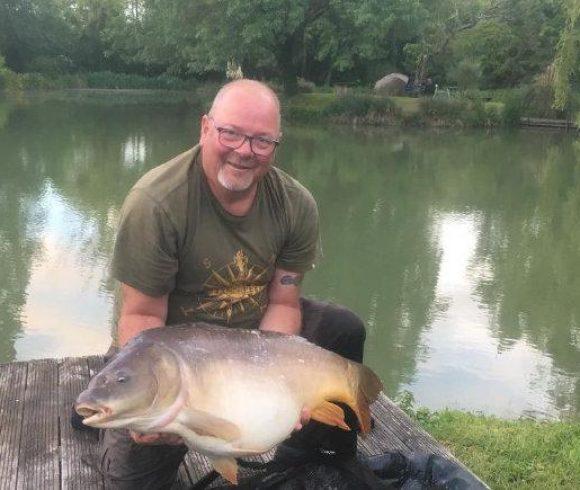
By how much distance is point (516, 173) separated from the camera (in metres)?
18.0

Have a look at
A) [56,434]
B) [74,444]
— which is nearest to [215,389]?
[74,444]

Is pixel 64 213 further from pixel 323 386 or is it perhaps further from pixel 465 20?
pixel 465 20

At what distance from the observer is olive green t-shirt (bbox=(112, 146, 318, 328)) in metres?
2.49

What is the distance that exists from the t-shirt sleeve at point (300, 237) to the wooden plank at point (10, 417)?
4.46ft

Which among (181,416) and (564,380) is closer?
(181,416)

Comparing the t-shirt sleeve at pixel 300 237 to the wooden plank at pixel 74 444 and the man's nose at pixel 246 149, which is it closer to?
the man's nose at pixel 246 149

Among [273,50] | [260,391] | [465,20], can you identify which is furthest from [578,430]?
[465,20]

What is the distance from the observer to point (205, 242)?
2588 mm

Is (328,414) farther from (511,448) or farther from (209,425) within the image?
(511,448)

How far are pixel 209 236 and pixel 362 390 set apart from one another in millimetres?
752

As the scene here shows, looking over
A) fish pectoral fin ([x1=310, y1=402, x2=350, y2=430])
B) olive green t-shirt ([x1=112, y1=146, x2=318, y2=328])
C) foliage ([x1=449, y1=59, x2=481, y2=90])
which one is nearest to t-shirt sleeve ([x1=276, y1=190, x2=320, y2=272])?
olive green t-shirt ([x1=112, y1=146, x2=318, y2=328])

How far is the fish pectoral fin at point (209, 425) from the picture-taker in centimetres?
199

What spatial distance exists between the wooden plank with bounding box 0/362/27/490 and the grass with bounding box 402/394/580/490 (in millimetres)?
2042

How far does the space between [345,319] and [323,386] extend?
23.0 inches
